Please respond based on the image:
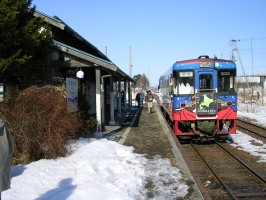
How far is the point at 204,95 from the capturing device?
13367 millimetres

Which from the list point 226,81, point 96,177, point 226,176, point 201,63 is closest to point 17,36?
point 96,177

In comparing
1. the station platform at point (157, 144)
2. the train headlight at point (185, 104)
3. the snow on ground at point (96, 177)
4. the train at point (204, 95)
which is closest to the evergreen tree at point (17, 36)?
the snow on ground at point (96, 177)

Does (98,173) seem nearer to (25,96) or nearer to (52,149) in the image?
(52,149)

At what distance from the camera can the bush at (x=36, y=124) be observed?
28.2 ft

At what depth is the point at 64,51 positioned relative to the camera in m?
13.5

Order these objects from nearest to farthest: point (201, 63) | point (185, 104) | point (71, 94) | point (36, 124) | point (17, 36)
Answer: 1. point (36, 124)
2. point (17, 36)
3. point (71, 94)
4. point (185, 104)
5. point (201, 63)

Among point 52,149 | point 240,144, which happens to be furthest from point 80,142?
point 240,144

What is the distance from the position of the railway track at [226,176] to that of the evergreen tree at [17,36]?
5674mm

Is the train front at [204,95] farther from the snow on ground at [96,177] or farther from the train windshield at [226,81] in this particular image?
the snow on ground at [96,177]

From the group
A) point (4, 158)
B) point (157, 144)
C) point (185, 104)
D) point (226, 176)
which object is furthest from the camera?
point (185, 104)

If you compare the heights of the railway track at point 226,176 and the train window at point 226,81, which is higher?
the train window at point 226,81

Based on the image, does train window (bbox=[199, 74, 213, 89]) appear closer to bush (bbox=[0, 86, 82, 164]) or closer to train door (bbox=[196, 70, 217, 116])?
train door (bbox=[196, 70, 217, 116])

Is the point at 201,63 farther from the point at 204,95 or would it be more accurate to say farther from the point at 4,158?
the point at 4,158

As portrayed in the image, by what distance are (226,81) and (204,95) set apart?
110 cm
